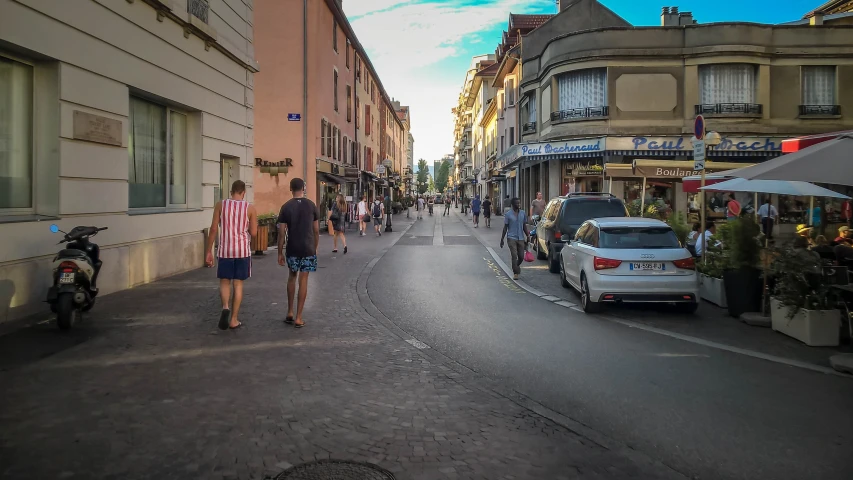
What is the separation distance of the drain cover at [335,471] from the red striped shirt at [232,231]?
4.25 metres

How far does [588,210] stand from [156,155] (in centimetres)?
946

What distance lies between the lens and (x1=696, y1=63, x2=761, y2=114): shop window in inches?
1027

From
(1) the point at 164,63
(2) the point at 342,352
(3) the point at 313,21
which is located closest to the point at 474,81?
(3) the point at 313,21

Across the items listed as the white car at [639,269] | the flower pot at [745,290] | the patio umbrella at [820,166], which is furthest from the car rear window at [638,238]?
the patio umbrella at [820,166]

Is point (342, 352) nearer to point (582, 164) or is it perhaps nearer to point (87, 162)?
point (87, 162)

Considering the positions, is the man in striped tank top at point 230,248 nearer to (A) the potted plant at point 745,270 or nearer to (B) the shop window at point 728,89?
(A) the potted plant at point 745,270

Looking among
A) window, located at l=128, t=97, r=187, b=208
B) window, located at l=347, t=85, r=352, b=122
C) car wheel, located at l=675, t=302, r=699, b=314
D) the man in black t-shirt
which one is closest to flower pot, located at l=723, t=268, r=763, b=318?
car wheel, located at l=675, t=302, r=699, b=314

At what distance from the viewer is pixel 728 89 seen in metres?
26.2

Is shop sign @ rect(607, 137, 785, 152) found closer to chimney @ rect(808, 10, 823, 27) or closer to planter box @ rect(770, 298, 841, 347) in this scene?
A: chimney @ rect(808, 10, 823, 27)

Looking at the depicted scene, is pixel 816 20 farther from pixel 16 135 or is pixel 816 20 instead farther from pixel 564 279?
pixel 16 135

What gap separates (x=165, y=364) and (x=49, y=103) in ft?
15.1

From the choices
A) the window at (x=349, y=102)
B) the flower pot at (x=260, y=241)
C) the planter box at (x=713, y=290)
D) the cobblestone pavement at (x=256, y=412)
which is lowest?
the cobblestone pavement at (x=256, y=412)

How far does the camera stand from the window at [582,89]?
2670cm

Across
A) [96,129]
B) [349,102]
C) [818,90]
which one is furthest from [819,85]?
[96,129]
